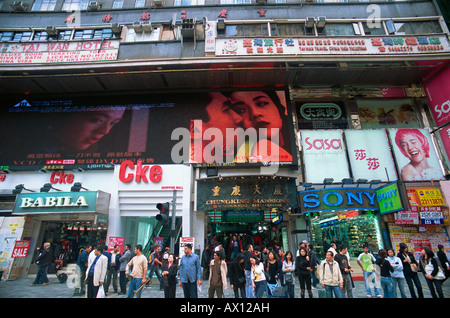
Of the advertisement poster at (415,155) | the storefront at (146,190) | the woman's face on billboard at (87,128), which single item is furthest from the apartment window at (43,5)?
the advertisement poster at (415,155)

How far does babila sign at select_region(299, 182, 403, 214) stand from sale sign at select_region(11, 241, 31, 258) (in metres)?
15.1

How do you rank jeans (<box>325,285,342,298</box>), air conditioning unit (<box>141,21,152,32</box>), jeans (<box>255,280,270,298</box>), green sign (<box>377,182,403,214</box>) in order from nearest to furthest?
jeans (<box>325,285,342,298</box>)
jeans (<box>255,280,270,298</box>)
green sign (<box>377,182,403,214</box>)
air conditioning unit (<box>141,21,152,32</box>)

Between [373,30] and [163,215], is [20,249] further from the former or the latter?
[373,30]

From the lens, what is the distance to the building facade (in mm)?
13602

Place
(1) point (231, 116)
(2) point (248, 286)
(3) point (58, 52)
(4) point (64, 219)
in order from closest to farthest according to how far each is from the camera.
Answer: (2) point (248, 286) → (4) point (64, 219) → (3) point (58, 52) → (1) point (231, 116)

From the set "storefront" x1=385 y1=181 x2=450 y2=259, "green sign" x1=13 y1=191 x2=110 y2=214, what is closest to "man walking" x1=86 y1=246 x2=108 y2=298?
"green sign" x1=13 y1=191 x2=110 y2=214

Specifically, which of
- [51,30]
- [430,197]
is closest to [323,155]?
[430,197]

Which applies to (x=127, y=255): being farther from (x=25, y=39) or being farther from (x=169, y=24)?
(x=25, y=39)

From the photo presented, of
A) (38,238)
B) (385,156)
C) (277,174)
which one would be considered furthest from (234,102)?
(38,238)

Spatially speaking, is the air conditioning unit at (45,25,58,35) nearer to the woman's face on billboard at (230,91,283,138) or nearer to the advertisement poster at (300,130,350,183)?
the woman's face on billboard at (230,91,283,138)

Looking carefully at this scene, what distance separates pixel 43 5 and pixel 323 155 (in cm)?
2379

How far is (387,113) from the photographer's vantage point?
16.1 metres

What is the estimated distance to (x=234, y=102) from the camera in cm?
1591

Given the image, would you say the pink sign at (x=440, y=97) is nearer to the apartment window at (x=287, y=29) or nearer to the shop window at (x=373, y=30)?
the shop window at (x=373, y=30)
